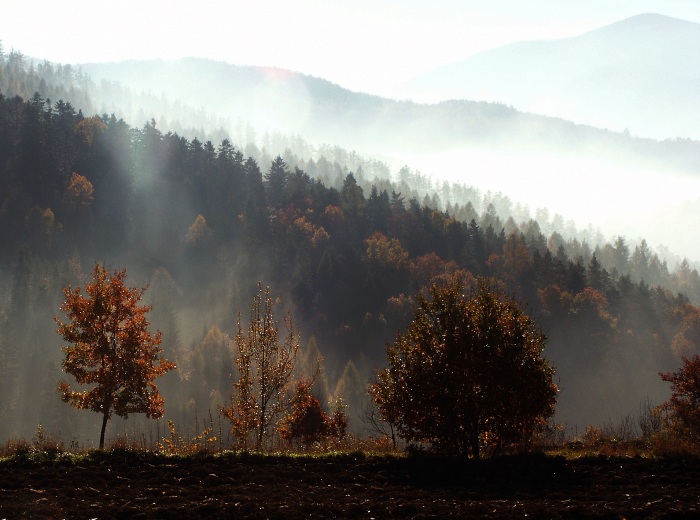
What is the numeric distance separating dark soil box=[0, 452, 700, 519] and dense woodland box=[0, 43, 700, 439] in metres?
94.5

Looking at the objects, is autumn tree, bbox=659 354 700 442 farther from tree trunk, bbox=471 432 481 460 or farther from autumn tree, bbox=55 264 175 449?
autumn tree, bbox=55 264 175 449

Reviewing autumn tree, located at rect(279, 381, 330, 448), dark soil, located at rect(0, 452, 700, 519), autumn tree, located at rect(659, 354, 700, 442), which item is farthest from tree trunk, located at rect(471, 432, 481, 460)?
autumn tree, located at rect(279, 381, 330, 448)

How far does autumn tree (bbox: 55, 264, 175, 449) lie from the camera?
2878cm

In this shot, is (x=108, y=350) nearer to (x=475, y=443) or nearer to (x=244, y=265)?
(x=475, y=443)

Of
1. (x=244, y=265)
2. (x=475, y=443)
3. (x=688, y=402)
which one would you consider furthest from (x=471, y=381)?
(x=244, y=265)

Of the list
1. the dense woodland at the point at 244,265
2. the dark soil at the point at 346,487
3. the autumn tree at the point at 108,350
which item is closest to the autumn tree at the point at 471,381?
the dark soil at the point at 346,487

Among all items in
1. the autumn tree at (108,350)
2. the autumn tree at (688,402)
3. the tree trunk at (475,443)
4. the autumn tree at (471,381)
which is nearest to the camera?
the autumn tree at (471,381)

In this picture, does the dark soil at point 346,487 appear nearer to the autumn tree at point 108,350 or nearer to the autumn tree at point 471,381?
the autumn tree at point 471,381

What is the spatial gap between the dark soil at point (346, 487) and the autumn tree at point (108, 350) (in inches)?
296

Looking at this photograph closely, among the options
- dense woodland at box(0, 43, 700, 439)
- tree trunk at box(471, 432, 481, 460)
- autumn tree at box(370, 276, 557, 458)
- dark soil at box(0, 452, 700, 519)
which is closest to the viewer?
dark soil at box(0, 452, 700, 519)

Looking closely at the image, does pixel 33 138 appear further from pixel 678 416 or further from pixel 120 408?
pixel 678 416

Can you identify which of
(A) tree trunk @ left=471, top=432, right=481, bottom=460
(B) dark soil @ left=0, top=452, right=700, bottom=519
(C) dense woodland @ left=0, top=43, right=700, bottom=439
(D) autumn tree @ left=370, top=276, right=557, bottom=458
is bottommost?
(B) dark soil @ left=0, top=452, right=700, bottom=519

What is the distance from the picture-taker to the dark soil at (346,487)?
54.0ft

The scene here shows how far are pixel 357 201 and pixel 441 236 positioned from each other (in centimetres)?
2440
